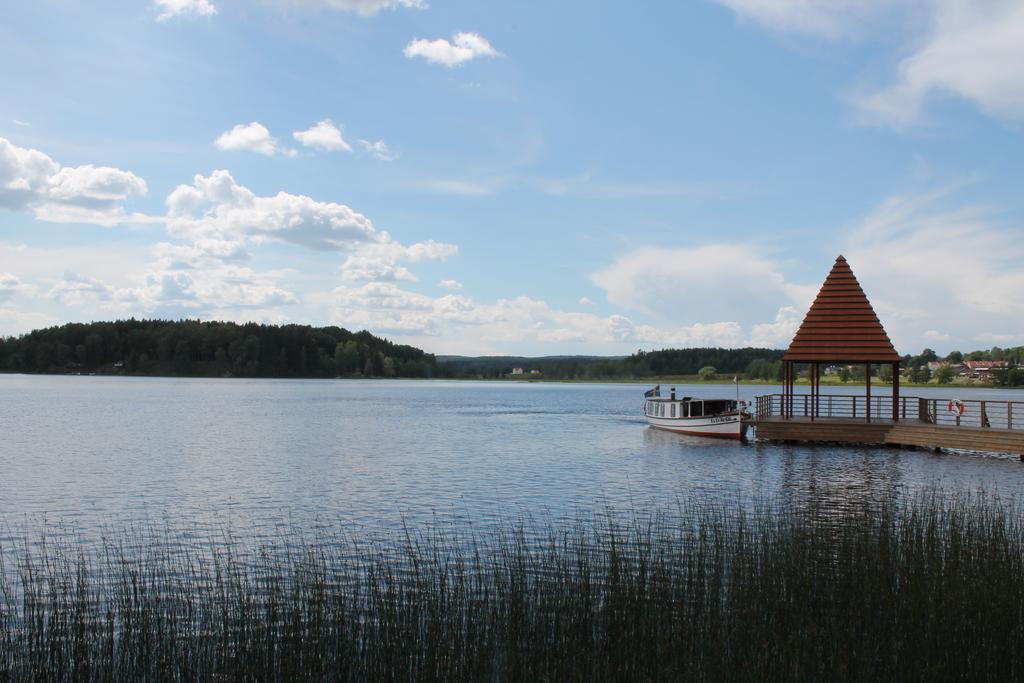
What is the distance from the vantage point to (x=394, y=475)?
28562mm

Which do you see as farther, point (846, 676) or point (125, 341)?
point (125, 341)

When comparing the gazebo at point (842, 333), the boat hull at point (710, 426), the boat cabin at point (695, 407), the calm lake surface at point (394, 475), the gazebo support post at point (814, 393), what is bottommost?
the calm lake surface at point (394, 475)

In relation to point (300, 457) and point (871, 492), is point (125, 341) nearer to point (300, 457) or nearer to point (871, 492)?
point (300, 457)

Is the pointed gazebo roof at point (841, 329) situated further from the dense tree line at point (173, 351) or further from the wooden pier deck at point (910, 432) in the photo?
the dense tree line at point (173, 351)

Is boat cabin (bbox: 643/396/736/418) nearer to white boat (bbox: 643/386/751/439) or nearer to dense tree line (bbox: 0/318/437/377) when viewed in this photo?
white boat (bbox: 643/386/751/439)

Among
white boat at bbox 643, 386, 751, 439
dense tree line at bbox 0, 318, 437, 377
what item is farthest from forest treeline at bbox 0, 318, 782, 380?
white boat at bbox 643, 386, 751, 439

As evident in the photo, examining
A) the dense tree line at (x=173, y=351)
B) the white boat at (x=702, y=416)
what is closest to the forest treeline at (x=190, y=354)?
the dense tree line at (x=173, y=351)

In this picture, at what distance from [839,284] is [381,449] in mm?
23711

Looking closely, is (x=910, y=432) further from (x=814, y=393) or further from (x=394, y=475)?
(x=394, y=475)

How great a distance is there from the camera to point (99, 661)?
848 cm

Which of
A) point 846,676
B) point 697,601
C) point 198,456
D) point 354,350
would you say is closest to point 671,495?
point 697,601

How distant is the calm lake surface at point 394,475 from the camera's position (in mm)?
20406

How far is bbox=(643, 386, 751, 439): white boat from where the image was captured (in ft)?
141

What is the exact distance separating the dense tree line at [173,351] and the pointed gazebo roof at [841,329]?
6393 inches
